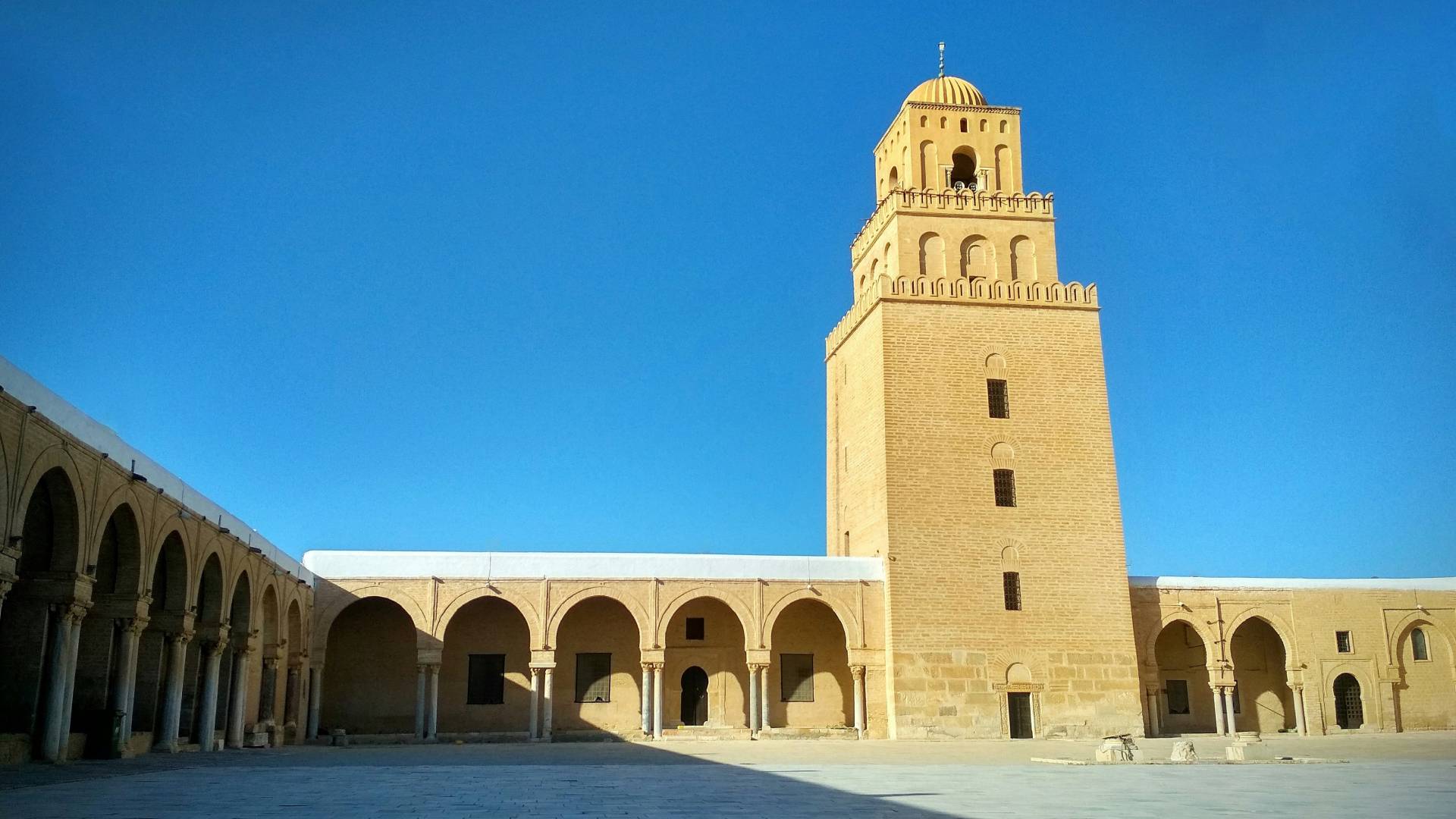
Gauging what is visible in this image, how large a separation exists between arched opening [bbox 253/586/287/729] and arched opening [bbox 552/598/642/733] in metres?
6.16

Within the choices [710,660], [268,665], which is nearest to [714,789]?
[268,665]

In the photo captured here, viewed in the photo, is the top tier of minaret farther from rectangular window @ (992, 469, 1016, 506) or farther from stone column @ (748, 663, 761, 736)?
stone column @ (748, 663, 761, 736)

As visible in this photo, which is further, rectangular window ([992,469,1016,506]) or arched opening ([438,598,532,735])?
arched opening ([438,598,532,735])

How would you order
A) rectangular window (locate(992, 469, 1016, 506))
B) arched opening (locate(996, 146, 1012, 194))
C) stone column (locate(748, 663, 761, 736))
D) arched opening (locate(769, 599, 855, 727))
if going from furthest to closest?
arched opening (locate(996, 146, 1012, 194))
arched opening (locate(769, 599, 855, 727))
rectangular window (locate(992, 469, 1016, 506))
stone column (locate(748, 663, 761, 736))

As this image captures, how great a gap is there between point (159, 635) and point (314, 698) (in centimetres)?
705

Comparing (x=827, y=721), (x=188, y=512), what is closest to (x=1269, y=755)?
(x=827, y=721)

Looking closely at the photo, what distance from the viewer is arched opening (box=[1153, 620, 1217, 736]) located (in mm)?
29312

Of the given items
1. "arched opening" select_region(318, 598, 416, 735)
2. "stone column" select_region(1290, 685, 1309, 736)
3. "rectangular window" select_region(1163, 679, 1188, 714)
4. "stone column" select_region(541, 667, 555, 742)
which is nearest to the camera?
"stone column" select_region(541, 667, 555, 742)

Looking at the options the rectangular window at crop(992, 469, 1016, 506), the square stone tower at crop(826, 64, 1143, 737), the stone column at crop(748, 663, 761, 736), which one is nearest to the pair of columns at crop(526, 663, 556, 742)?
the stone column at crop(748, 663, 761, 736)

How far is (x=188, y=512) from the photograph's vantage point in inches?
695

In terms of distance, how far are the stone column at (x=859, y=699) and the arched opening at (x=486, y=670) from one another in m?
7.08

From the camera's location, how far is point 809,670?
27.7 m

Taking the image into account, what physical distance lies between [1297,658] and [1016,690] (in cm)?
722

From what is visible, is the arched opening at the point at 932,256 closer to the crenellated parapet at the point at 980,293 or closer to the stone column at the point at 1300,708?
the crenellated parapet at the point at 980,293
